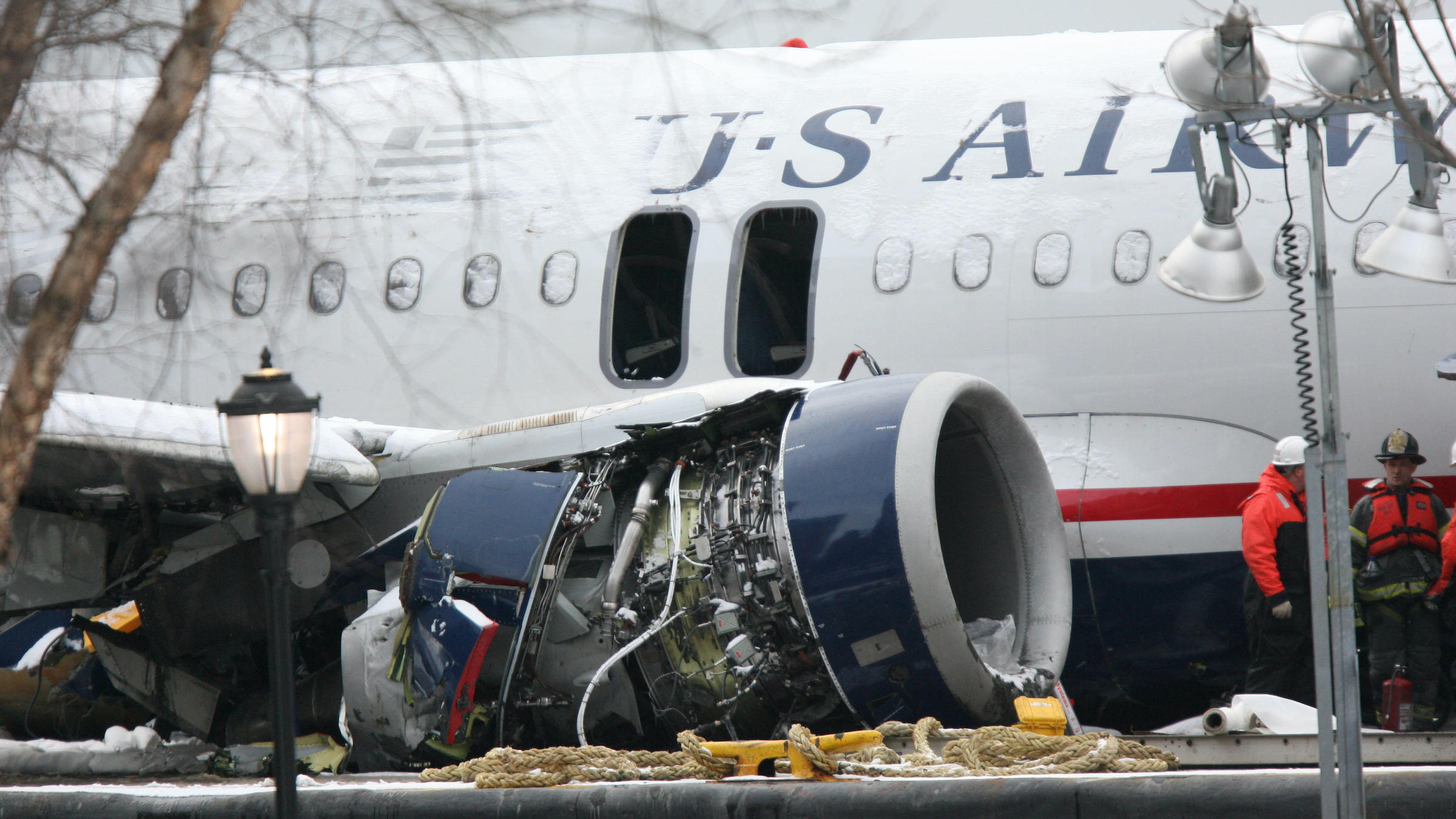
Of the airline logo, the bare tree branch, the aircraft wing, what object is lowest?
the aircraft wing

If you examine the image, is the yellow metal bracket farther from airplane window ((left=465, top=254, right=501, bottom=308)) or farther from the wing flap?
airplane window ((left=465, top=254, right=501, bottom=308))

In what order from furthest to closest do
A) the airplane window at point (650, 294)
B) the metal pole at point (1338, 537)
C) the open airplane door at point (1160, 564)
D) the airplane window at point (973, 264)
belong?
1. the airplane window at point (650, 294)
2. the airplane window at point (973, 264)
3. the open airplane door at point (1160, 564)
4. the metal pole at point (1338, 537)

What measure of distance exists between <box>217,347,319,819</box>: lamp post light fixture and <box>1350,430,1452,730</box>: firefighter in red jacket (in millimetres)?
5130

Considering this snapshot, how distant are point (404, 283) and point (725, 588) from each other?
11.3 feet

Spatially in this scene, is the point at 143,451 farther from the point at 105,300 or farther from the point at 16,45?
the point at 105,300

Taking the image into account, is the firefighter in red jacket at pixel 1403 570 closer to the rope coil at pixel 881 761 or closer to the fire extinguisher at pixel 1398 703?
the fire extinguisher at pixel 1398 703

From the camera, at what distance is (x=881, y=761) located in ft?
18.3

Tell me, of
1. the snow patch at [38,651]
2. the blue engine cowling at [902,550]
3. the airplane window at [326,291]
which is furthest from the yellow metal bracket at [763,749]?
the snow patch at [38,651]

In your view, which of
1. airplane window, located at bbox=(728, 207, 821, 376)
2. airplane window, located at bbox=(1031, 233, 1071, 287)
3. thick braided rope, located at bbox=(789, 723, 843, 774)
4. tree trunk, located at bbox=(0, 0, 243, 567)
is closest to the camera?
tree trunk, located at bbox=(0, 0, 243, 567)

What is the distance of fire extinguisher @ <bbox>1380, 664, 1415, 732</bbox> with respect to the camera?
6.99 m

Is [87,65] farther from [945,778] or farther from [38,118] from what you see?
[945,778]

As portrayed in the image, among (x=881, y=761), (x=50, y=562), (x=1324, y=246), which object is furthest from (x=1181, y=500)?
(x=50, y=562)

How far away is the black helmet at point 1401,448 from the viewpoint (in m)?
7.24

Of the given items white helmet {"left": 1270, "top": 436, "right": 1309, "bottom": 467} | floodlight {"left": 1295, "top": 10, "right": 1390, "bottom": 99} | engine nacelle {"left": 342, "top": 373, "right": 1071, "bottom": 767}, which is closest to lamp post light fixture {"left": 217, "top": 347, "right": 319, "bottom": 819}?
engine nacelle {"left": 342, "top": 373, "right": 1071, "bottom": 767}
